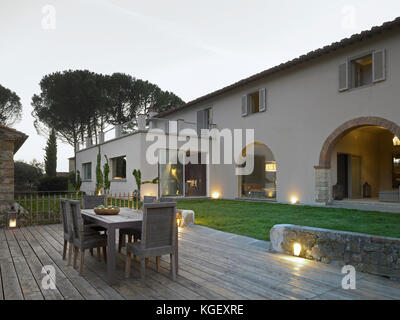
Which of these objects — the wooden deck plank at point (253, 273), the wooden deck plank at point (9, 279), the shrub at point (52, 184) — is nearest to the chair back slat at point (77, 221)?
the wooden deck plank at point (9, 279)

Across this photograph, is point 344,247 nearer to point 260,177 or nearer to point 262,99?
point 262,99

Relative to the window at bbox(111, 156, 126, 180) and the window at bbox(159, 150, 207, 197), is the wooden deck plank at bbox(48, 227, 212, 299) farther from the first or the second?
the window at bbox(111, 156, 126, 180)

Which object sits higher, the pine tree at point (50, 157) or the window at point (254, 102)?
the window at point (254, 102)

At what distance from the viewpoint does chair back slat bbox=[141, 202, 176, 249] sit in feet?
9.96

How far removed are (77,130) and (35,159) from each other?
5.63 meters

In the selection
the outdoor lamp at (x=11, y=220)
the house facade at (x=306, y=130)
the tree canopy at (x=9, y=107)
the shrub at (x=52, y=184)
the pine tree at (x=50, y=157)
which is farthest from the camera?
the tree canopy at (x=9, y=107)

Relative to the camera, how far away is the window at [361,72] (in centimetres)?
924

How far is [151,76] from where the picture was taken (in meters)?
25.1

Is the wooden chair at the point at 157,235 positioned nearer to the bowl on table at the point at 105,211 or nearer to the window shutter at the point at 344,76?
the bowl on table at the point at 105,211

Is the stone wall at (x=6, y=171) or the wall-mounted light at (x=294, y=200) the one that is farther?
the wall-mounted light at (x=294, y=200)

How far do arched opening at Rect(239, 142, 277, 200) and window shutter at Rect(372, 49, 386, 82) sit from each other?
17.4 ft

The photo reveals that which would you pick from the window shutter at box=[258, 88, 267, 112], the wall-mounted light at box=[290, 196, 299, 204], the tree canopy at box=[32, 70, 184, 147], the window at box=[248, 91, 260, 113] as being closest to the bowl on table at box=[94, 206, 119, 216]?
the wall-mounted light at box=[290, 196, 299, 204]

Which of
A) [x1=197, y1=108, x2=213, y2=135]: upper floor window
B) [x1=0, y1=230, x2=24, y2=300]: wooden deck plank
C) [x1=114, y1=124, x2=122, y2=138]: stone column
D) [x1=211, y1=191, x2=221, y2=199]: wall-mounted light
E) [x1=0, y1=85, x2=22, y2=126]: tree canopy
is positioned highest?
[x1=0, y1=85, x2=22, y2=126]: tree canopy

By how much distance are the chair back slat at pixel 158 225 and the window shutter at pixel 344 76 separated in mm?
8370
